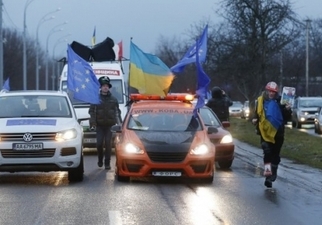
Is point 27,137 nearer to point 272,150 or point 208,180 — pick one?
point 208,180

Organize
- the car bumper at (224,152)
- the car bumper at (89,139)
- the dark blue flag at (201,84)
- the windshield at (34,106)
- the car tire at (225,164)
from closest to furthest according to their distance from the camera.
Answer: the windshield at (34,106) → the dark blue flag at (201,84) → the car bumper at (224,152) → the car tire at (225,164) → the car bumper at (89,139)

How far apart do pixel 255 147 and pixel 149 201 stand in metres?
15.5

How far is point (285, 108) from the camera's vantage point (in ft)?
47.9

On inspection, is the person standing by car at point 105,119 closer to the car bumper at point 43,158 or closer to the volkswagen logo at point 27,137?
the car bumper at point 43,158

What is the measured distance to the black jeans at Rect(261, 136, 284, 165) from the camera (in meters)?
14.7

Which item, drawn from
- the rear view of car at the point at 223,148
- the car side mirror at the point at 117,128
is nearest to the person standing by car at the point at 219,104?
the rear view of car at the point at 223,148

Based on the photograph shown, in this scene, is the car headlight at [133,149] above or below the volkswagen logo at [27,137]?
below

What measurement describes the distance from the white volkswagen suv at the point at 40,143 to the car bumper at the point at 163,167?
2.85 feet

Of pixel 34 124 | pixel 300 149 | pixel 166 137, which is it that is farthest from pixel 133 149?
pixel 300 149

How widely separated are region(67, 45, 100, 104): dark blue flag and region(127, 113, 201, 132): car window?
3163 mm

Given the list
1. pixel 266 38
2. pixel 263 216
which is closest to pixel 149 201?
pixel 263 216

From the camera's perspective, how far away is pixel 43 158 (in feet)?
48.8

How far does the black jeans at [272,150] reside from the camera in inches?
579

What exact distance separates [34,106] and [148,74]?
3.71 meters
